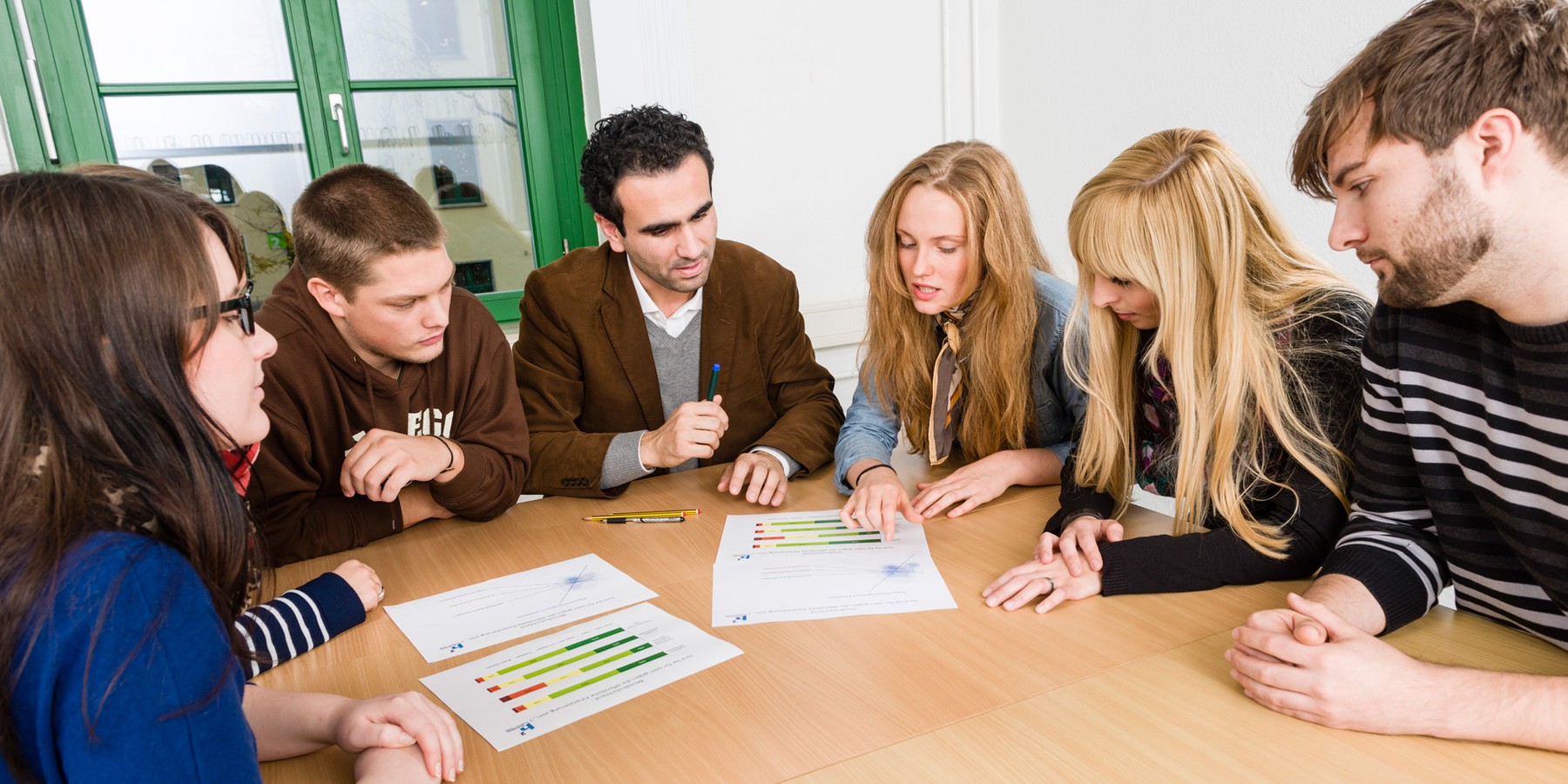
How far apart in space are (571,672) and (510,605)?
227mm

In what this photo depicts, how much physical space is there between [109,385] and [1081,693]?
2.79 feet

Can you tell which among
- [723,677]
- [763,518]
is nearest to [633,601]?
[723,677]

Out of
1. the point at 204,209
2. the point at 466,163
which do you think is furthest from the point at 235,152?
the point at 204,209

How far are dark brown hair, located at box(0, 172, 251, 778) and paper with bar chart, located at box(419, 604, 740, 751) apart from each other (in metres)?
0.30

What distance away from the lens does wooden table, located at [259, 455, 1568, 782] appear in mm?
784

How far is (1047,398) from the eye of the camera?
5.46ft

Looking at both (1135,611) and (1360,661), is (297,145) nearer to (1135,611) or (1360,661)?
(1135,611)

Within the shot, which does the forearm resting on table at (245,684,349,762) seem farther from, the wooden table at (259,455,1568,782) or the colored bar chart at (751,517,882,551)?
the colored bar chart at (751,517,882,551)

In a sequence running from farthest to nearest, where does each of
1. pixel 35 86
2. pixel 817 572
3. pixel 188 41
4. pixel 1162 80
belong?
pixel 1162 80, pixel 188 41, pixel 35 86, pixel 817 572

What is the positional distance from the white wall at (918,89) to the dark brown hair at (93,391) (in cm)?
210

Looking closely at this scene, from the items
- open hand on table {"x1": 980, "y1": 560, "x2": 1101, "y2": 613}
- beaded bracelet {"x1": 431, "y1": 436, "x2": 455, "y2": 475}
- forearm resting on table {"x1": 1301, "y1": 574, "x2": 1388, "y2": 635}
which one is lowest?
open hand on table {"x1": 980, "y1": 560, "x2": 1101, "y2": 613}

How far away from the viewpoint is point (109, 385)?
0.63 metres

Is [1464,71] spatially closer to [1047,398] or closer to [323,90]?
[1047,398]

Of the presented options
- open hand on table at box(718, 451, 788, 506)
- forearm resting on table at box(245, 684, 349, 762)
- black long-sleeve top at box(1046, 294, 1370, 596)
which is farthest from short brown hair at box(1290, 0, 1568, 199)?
forearm resting on table at box(245, 684, 349, 762)
